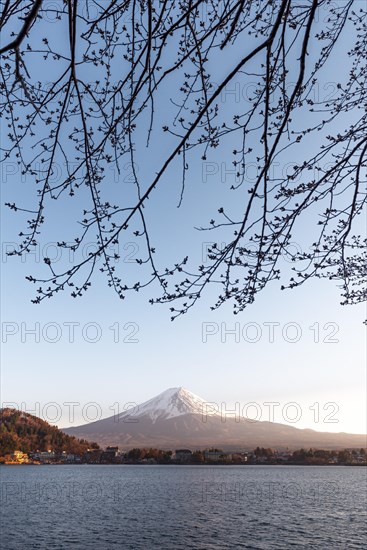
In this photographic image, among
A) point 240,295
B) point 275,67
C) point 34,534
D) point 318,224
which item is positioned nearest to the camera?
point 275,67

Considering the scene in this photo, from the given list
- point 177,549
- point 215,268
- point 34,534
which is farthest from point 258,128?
point 34,534

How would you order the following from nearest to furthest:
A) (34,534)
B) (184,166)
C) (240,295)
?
(184,166)
(240,295)
(34,534)

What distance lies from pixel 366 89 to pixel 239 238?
6.12ft

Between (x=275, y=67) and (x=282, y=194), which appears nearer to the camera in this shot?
(x=275, y=67)

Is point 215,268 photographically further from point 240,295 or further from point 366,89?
point 366,89

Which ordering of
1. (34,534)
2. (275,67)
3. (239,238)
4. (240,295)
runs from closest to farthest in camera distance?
(275,67), (239,238), (240,295), (34,534)

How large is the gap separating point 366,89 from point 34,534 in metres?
32.3

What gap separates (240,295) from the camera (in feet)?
11.5

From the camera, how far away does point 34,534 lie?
99.2ft

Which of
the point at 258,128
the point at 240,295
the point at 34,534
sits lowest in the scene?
the point at 34,534

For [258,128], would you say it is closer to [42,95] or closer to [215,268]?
[215,268]

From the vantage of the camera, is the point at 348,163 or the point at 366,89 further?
the point at 366,89

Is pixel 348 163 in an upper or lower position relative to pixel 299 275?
upper

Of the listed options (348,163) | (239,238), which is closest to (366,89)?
(348,163)
